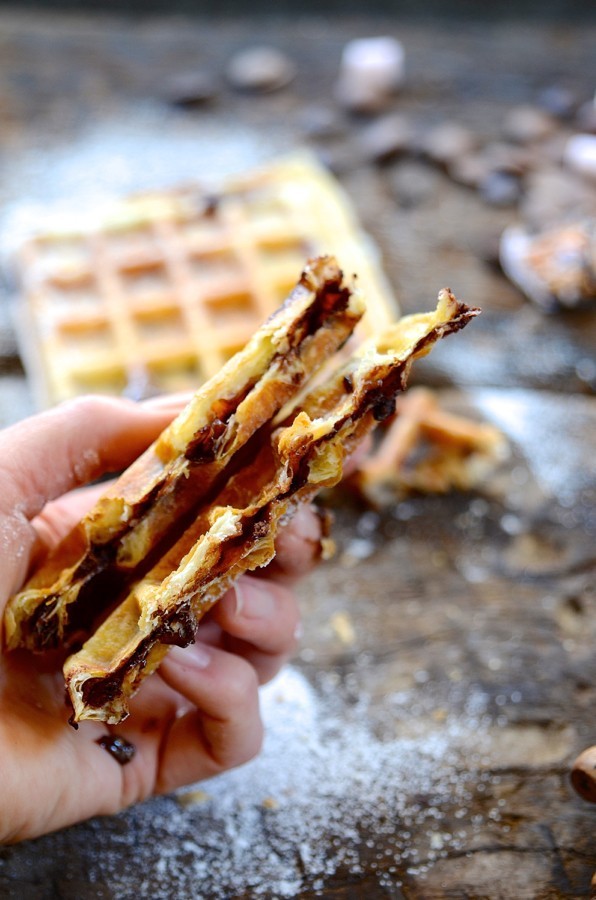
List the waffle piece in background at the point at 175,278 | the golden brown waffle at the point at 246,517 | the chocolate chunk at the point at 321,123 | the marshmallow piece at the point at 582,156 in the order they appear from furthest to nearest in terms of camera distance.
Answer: the chocolate chunk at the point at 321,123 < the marshmallow piece at the point at 582,156 < the waffle piece in background at the point at 175,278 < the golden brown waffle at the point at 246,517

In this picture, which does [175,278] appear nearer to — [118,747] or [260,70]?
[260,70]

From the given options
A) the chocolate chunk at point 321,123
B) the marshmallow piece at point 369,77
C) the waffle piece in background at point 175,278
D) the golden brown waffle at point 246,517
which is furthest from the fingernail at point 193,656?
the marshmallow piece at point 369,77

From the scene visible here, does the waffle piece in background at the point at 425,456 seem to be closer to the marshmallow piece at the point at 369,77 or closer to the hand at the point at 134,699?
the hand at the point at 134,699

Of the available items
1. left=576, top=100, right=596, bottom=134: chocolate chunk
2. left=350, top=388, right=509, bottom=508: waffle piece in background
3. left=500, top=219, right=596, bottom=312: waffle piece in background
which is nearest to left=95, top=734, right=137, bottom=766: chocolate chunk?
left=350, top=388, right=509, bottom=508: waffle piece in background

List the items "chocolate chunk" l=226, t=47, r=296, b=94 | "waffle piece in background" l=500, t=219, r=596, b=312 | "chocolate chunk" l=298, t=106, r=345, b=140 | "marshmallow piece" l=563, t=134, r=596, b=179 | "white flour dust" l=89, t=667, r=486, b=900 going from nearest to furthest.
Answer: "white flour dust" l=89, t=667, r=486, b=900 < "waffle piece in background" l=500, t=219, r=596, b=312 < "marshmallow piece" l=563, t=134, r=596, b=179 < "chocolate chunk" l=298, t=106, r=345, b=140 < "chocolate chunk" l=226, t=47, r=296, b=94

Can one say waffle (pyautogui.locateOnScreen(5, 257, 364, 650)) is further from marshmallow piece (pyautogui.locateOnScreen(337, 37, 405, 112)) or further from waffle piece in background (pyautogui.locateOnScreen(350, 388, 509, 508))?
marshmallow piece (pyautogui.locateOnScreen(337, 37, 405, 112))

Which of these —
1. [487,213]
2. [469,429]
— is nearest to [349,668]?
[469,429]
